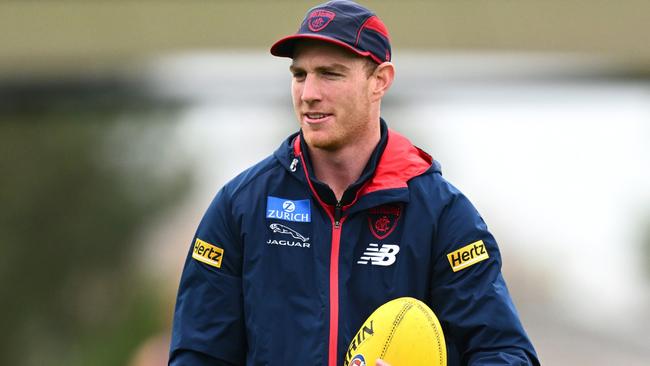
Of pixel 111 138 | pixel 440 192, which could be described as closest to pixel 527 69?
pixel 111 138

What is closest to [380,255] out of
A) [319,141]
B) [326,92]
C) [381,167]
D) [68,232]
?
[381,167]

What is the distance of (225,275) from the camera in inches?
162

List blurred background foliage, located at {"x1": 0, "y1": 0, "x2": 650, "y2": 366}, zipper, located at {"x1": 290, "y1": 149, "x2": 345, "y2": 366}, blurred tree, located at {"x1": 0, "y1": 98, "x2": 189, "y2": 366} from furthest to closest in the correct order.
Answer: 1. blurred tree, located at {"x1": 0, "y1": 98, "x2": 189, "y2": 366}
2. blurred background foliage, located at {"x1": 0, "y1": 0, "x2": 650, "y2": 366}
3. zipper, located at {"x1": 290, "y1": 149, "x2": 345, "y2": 366}

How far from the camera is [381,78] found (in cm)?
415

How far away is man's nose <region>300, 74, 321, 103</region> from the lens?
395 centimetres

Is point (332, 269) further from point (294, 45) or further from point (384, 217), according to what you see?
point (294, 45)

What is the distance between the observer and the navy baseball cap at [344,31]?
3971mm

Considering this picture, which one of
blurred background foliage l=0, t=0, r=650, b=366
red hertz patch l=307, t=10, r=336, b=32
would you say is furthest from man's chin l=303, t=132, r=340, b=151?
blurred background foliage l=0, t=0, r=650, b=366

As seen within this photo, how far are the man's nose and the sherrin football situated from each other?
2.31ft

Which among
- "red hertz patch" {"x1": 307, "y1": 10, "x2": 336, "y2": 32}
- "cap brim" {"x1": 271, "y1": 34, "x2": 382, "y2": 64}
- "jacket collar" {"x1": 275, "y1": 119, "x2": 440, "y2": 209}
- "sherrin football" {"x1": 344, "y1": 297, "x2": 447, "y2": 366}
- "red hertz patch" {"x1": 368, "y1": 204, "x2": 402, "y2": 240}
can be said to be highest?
"red hertz patch" {"x1": 307, "y1": 10, "x2": 336, "y2": 32}

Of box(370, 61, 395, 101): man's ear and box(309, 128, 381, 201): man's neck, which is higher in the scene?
box(370, 61, 395, 101): man's ear

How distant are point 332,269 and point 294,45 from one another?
Result: 72 centimetres

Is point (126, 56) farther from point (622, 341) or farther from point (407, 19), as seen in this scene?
Result: point (622, 341)

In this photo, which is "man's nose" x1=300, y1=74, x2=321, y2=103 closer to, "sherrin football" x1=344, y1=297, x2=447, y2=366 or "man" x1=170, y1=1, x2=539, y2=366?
"man" x1=170, y1=1, x2=539, y2=366
